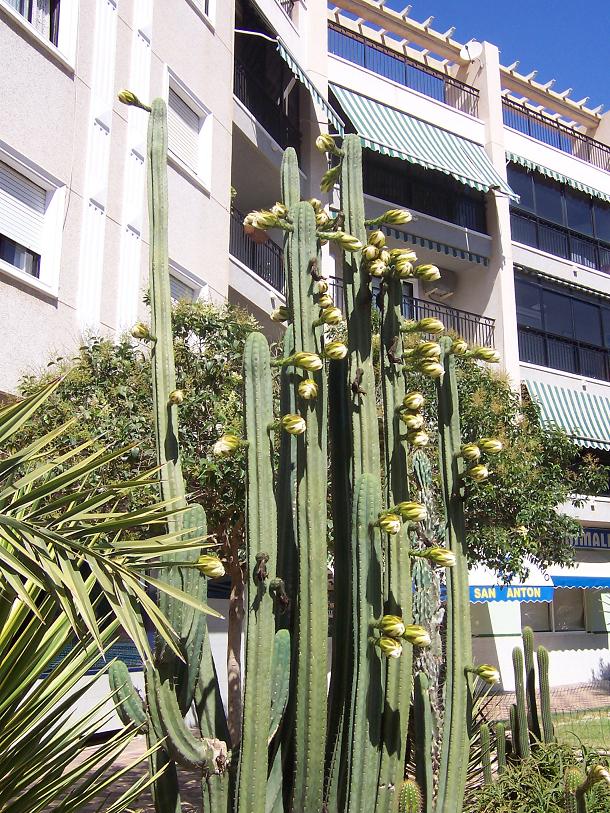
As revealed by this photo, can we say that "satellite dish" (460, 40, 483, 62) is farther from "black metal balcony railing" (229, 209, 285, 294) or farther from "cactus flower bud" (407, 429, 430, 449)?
"cactus flower bud" (407, 429, 430, 449)

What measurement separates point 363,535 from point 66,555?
1.65 metres

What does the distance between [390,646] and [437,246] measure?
17.6 meters

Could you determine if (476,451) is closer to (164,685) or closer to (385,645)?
(385,645)

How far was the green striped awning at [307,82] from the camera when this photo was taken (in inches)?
642

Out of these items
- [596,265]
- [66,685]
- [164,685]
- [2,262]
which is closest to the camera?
[66,685]

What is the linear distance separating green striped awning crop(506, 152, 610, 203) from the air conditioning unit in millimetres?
3355

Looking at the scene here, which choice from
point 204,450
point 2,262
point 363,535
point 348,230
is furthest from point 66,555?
point 2,262

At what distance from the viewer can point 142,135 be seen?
12453mm

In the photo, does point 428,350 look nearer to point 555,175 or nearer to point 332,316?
point 332,316

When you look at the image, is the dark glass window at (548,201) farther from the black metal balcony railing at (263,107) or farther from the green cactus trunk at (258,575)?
the green cactus trunk at (258,575)

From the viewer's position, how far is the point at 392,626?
400 centimetres

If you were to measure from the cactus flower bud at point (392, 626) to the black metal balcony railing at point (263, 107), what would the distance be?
46.6 ft

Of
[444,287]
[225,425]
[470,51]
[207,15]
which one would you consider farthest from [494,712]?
[470,51]

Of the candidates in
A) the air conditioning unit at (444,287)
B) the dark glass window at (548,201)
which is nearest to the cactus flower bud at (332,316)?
the air conditioning unit at (444,287)
